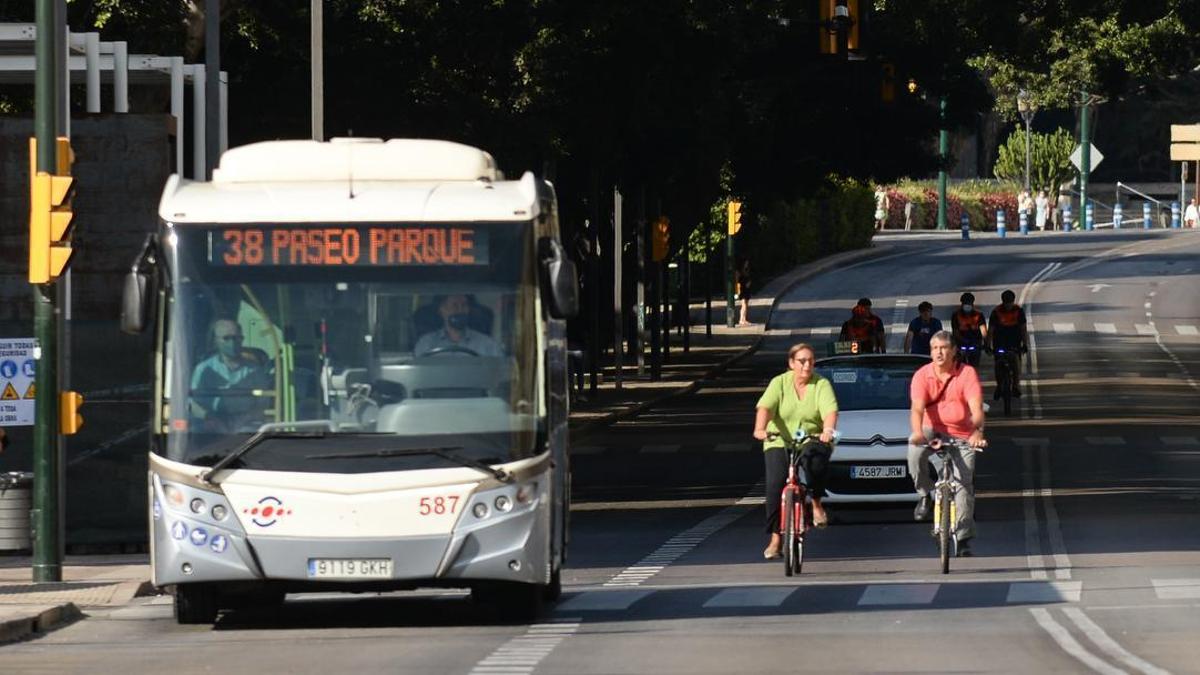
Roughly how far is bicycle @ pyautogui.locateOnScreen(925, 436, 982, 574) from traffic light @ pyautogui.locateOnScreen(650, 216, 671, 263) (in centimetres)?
3104

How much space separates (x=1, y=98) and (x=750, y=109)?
59.1 ft

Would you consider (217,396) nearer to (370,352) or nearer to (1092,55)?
(370,352)

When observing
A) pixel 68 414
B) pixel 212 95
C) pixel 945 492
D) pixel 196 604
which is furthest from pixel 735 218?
pixel 196 604

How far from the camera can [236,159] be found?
1634 centimetres

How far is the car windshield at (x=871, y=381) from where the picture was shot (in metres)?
25.0

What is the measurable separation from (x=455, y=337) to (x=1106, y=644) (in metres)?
4.07

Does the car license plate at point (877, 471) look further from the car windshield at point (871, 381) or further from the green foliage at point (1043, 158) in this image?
the green foliage at point (1043, 158)

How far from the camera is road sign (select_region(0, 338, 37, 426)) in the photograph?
19703 millimetres

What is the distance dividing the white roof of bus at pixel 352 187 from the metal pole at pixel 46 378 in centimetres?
256

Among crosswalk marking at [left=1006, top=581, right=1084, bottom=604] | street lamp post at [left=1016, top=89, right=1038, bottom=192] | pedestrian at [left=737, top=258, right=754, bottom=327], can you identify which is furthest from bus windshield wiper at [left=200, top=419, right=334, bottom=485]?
street lamp post at [left=1016, top=89, right=1038, bottom=192]

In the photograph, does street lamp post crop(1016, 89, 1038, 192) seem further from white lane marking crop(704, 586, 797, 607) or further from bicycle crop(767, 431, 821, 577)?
white lane marking crop(704, 586, 797, 607)

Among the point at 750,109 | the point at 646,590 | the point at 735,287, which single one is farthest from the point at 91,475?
the point at 735,287

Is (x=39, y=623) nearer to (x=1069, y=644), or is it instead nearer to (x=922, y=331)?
(x=1069, y=644)

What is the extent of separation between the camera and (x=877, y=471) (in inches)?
945
